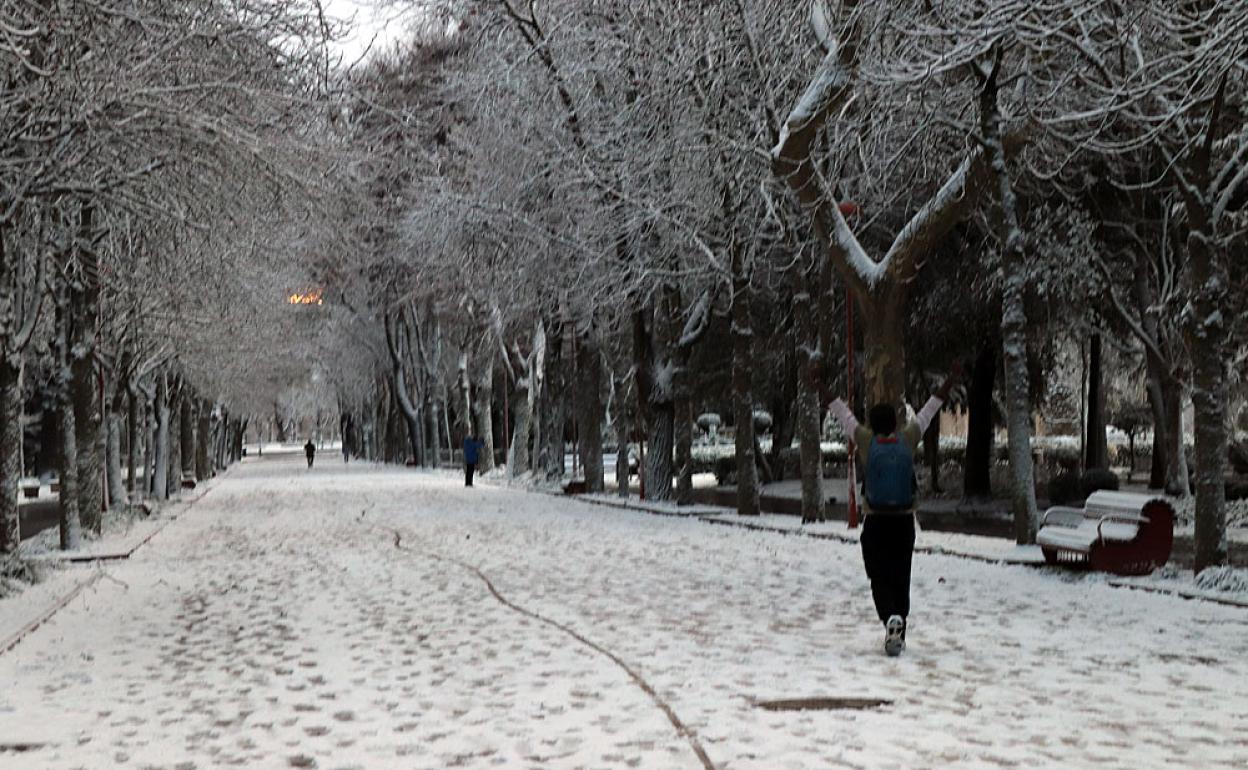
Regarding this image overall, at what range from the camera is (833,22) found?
18.0m

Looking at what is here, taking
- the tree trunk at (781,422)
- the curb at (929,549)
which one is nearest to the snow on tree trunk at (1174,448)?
the tree trunk at (781,422)

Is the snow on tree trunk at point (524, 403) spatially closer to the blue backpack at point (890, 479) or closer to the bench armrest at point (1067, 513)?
the bench armrest at point (1067, 513)

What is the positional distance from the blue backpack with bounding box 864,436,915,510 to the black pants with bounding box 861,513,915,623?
94mm

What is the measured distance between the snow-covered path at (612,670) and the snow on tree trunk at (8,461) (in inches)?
59.7

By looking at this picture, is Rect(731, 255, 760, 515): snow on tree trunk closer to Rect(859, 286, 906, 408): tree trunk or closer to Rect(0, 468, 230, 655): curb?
Rect(859, 286, 906, 408): tree trunk

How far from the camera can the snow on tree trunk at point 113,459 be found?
102 feet

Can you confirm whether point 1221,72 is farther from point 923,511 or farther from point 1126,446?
point 1126,446

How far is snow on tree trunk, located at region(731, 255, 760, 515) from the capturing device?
2794 centimetres

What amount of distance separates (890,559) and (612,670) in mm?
2212

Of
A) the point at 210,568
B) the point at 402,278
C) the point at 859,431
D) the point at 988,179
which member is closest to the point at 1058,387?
the point at 402,278

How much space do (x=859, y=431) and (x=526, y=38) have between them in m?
22.4

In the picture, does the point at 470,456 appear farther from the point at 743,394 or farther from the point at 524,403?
the point at 743,394

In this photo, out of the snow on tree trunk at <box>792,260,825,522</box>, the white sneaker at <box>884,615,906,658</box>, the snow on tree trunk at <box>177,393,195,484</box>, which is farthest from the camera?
the snow on tree trunk at <box>177,393,195,484</box>

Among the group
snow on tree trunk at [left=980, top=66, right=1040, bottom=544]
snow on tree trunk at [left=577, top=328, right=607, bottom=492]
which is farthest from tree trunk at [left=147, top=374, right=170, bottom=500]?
snow on tree trunk at [left=980, top=66, right=1040, bottom=544]
